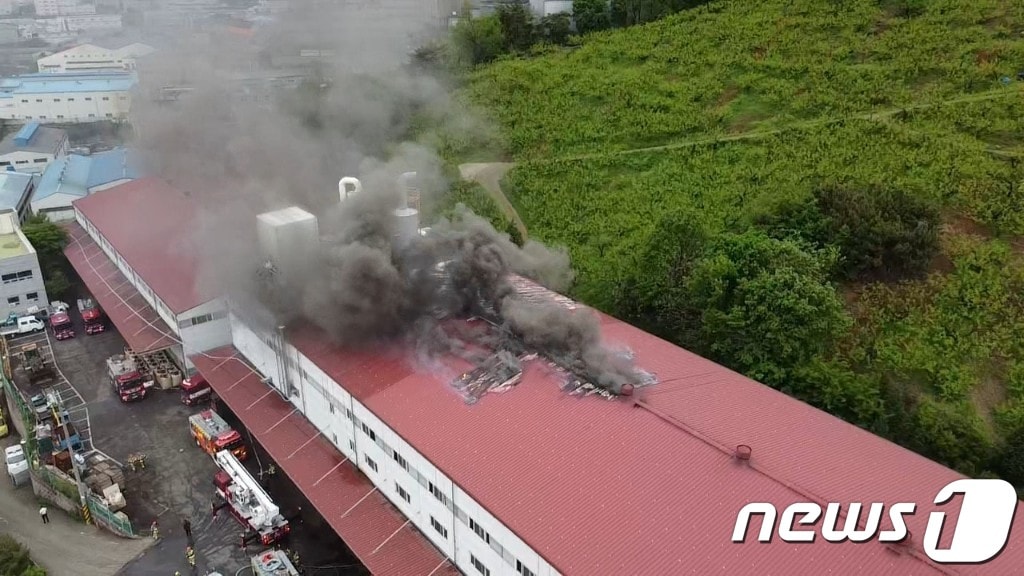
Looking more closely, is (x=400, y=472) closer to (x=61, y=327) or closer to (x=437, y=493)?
(x=437, y=493)

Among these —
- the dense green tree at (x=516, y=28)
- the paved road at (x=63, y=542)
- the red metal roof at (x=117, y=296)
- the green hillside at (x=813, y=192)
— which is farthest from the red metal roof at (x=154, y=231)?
the dense green tree at (x=516, y=28)

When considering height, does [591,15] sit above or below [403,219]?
above

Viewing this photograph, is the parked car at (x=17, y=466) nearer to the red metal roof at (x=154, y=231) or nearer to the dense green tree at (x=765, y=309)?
the red metal roof at (x=154, y=231)

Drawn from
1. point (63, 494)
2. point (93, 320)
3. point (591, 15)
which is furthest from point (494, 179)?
point (63, 494)

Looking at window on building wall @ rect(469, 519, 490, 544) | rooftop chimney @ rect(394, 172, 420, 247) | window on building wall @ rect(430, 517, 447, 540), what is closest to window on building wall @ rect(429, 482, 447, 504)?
window on building wall @ rect(430, 517, 447, 540)

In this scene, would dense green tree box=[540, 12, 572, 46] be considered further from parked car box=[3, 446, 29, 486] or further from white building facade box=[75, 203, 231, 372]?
parked car box=[3, 446, 29, 486]

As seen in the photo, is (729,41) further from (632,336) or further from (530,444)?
(530,444)
